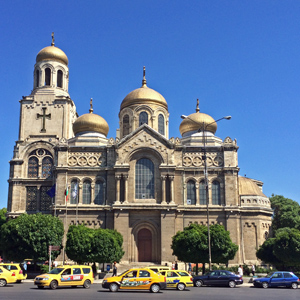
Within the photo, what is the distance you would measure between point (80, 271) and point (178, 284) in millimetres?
7251

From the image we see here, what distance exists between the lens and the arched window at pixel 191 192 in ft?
188

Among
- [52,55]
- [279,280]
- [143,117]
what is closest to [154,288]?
[279,280]

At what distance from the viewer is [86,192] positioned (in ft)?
190

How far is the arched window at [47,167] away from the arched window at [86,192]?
21.1ft

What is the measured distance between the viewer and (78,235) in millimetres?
45219

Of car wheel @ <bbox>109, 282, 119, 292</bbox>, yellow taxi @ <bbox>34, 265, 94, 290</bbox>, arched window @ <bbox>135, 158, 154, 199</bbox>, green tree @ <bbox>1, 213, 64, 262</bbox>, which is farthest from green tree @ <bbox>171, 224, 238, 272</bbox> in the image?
car wheel @ <bbox>109, 282, 119, 292</bbox>

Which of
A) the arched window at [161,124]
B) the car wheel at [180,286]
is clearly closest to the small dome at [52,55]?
the arched window at [161,124]

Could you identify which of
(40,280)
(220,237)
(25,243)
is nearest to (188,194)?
(220,237)

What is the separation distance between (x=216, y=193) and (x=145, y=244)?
11329 mm

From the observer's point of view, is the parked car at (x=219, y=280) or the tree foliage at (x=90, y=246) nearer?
the parked car at (x=219, y=280)

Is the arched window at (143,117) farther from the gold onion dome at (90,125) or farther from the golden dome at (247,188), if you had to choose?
the golden dome at (247,188)

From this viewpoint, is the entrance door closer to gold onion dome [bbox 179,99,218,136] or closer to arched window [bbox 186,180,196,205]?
arched window [bbox 186,180,196,205]

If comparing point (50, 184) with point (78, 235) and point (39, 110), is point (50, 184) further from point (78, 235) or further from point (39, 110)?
point (78, 235)

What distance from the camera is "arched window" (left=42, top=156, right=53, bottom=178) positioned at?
202 ft
